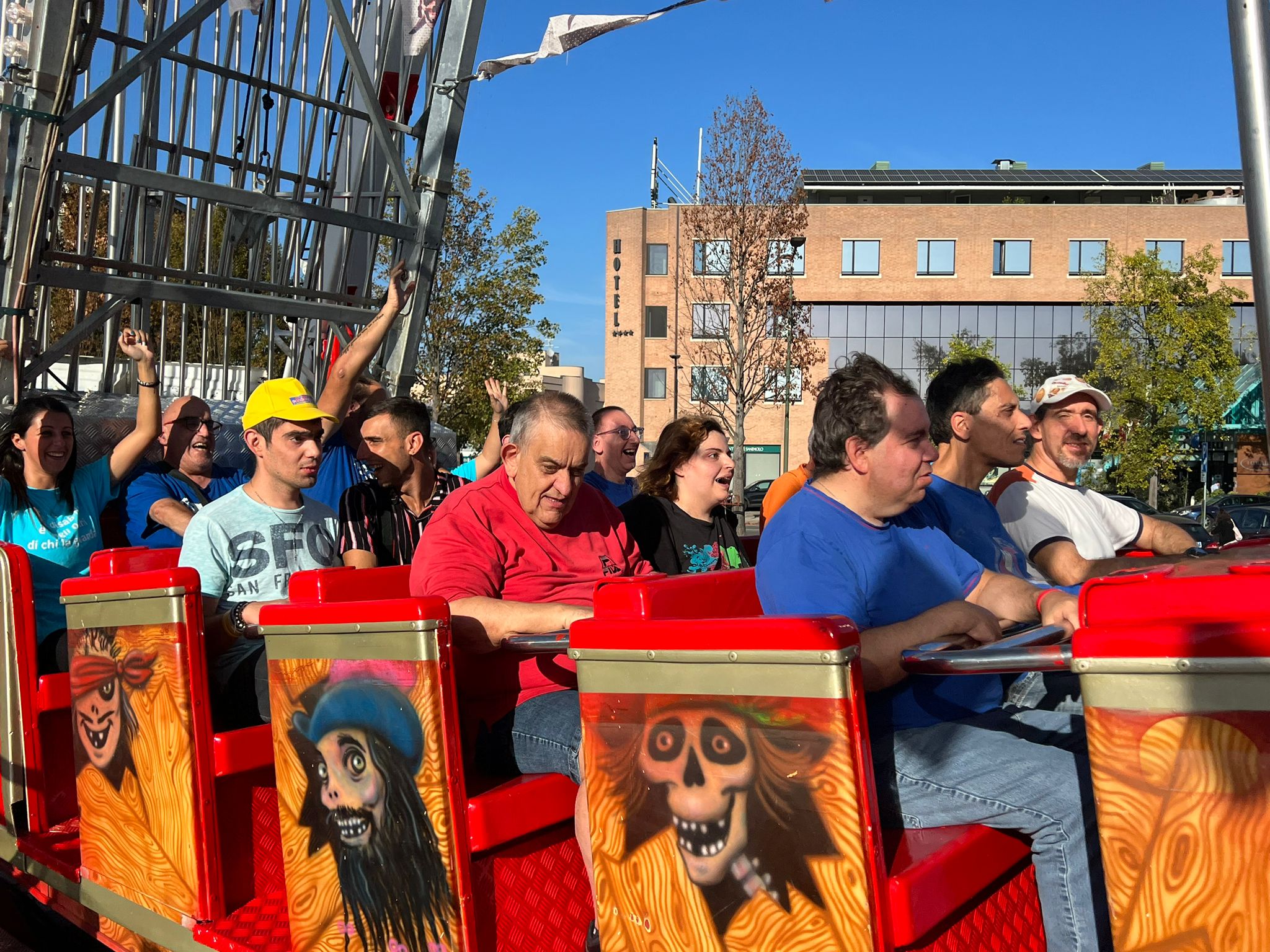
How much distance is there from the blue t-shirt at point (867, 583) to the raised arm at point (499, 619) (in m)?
0.53

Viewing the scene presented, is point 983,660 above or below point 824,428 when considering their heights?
below

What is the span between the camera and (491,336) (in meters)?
21.6

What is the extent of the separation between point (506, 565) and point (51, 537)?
7.22 ft

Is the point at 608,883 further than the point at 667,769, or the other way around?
the point at 608,883

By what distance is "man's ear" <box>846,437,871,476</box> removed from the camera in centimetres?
281

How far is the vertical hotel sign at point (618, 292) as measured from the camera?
4906 centimetres

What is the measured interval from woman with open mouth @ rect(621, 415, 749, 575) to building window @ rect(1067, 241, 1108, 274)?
42.9m

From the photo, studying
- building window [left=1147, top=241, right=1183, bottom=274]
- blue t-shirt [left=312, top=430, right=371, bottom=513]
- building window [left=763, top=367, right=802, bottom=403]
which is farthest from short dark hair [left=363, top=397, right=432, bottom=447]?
building window [left=1147, top=241, right=1183, bottom=274]

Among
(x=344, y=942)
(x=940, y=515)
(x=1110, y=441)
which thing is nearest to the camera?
(x=344, y=942)

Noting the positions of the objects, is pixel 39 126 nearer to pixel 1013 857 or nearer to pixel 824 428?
pixel 824 428

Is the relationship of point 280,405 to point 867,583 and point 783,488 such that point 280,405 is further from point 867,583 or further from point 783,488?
point 783,488

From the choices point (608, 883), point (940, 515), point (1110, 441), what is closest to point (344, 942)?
point (608, 883)

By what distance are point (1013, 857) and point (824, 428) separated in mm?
1090

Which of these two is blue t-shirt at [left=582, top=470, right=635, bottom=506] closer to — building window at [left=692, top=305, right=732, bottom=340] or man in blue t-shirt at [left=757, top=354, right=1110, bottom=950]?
man in blue t-shirt at [left=757, top=354, right=1110, bottom=950]
